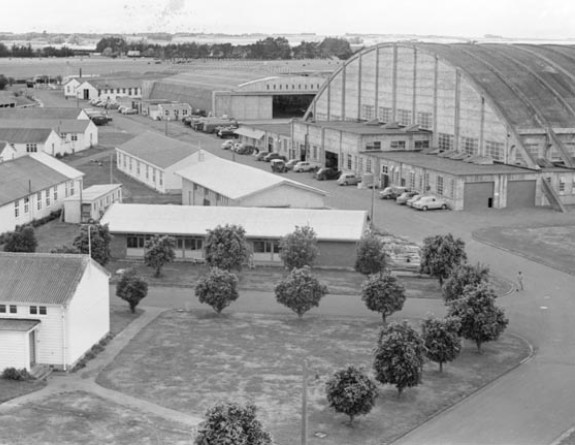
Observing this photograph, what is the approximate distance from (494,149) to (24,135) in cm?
3802

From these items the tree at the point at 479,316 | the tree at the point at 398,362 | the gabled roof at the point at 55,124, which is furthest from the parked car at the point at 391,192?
the gabled roof at the point at 55,124

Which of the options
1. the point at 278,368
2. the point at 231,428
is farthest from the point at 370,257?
the point at 231,428

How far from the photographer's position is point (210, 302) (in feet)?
123

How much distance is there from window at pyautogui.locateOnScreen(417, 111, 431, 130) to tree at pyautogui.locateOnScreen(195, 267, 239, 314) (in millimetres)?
38280

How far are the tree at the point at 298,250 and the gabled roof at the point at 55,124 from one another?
157 ft

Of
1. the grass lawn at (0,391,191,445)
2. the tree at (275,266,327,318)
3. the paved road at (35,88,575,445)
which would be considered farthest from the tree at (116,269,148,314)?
the grass lawn at (0,391,191,445)

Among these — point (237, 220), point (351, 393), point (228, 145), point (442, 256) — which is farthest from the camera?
point (228, 145)

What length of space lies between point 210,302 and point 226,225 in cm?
772

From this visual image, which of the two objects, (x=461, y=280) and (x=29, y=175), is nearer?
(x=461, y=280)

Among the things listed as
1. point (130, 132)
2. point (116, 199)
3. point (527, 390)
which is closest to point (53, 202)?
point (116, 199)

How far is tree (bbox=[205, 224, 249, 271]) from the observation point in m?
43.1

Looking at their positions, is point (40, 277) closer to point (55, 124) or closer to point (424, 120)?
point (424, 120)

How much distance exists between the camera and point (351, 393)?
87.4 feet

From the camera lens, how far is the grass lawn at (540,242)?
1845 inches
